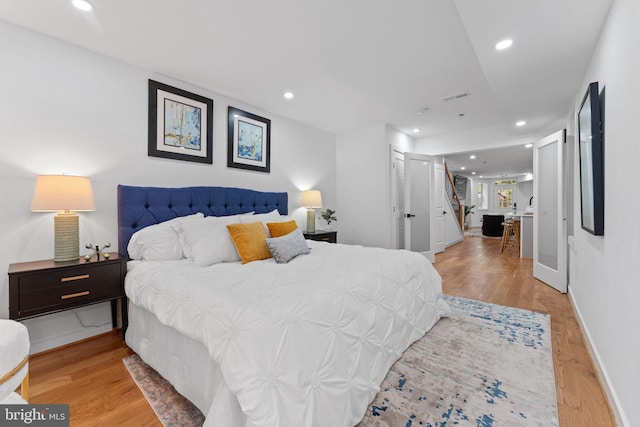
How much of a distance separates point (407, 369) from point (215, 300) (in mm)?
1353

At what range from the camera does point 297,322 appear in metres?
1.28

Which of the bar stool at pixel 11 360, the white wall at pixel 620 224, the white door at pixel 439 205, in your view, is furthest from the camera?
the white door at pixel 439 205

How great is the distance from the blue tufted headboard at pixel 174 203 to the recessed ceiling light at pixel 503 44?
2.81 metres

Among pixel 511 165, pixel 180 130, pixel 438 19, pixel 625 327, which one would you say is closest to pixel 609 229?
pixel 625 327

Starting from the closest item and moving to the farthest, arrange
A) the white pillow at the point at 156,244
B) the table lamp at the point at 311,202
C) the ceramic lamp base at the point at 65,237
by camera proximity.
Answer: the ceramic lamp base at the point at 65,237, the white pillow at the point at 156,244, the table lamp at the point at 311,202

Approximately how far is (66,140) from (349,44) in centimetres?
247

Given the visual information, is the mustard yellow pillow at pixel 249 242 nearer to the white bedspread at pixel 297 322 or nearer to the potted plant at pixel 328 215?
the white bedspread at pixel 297 322

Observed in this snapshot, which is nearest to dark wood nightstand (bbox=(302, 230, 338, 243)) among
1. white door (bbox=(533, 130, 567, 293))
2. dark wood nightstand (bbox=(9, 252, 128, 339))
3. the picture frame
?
dark wood nightstand (bbox=(9, 252, 128, 339))

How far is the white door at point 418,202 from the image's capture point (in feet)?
16.3

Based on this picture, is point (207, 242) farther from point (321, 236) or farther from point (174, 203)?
point (321, 236)

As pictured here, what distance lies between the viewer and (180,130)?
2.99m

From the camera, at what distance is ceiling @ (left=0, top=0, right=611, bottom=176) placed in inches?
74.1

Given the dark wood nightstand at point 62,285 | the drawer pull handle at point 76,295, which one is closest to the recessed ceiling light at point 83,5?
the dark wood nightstand at point 62,285

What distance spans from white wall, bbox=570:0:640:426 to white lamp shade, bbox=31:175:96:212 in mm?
3280
